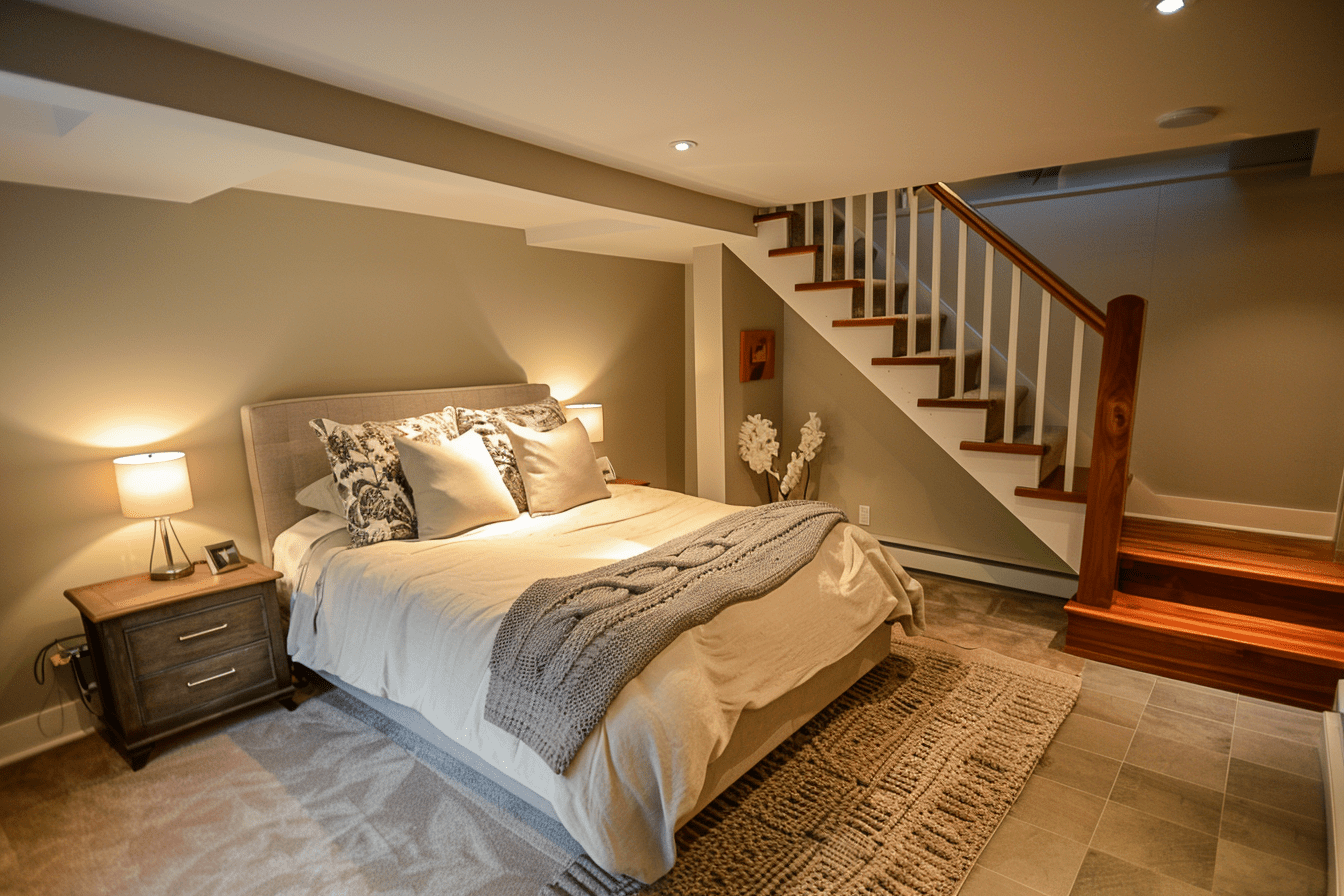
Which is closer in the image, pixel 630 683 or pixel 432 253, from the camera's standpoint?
pixel 630 683

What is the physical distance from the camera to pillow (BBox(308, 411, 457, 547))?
278 cm

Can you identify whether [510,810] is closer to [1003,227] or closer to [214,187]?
[214,187]

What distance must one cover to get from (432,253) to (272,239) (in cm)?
77

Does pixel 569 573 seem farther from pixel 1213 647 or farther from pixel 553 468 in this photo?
pixel 1213 647

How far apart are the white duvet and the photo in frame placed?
1.34 meters

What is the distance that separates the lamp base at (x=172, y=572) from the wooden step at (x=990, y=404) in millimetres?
3378

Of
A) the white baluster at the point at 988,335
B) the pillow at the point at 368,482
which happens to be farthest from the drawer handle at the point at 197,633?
the white baluster at the point at 988,335

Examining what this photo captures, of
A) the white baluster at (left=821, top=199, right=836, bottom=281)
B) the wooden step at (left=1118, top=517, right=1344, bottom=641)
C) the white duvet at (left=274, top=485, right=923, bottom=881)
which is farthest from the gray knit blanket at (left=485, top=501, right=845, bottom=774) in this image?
the white baluster at (left=821, top=199, right=836, bottom=281)

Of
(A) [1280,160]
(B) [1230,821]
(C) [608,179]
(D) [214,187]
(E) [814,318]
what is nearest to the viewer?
(B) [1230,821]

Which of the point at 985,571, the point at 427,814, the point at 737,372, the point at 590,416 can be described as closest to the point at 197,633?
the point at 427,814

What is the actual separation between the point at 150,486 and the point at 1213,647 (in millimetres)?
4189

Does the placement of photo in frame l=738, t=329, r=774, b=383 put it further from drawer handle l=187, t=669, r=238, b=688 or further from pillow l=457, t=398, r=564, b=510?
drawer handle l=187, t=669, r=238, b=688

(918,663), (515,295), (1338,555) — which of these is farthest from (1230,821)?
(515,295)

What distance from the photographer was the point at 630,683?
5.87 feet
